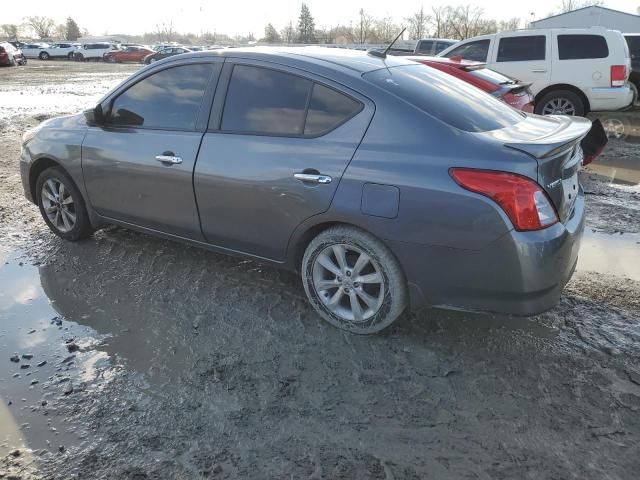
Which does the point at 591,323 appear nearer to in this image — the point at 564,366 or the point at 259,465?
the point at 564,366

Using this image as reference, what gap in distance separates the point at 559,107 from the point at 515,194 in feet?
29.5

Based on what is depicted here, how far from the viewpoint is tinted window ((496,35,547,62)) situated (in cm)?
1057

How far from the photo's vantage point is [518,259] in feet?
8.79

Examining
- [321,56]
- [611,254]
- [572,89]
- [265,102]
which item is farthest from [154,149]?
[572,89]

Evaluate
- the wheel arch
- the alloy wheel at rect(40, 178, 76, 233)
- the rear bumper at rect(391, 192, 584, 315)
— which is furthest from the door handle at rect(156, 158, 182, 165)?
the wheel arch

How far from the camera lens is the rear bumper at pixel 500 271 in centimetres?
269

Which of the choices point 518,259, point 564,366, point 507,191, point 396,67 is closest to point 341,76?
point 396,67

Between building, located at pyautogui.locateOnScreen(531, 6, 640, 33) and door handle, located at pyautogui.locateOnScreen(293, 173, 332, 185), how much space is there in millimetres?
45993

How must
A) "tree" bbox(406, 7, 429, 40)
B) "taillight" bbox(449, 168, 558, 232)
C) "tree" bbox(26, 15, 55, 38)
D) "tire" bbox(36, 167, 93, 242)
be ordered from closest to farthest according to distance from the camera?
1. "taillight" bbox(449, 168, 558, 232)
2. "tire" bbox(36, 167, 93, 242)
3. "tree" bbox(406, 7, 429, 40)
4. "tree" bbox(26, 15, 55, 38)

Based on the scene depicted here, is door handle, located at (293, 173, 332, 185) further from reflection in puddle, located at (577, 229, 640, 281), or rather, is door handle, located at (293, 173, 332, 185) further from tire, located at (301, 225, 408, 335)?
reflection in puddle, located at (577, 229, 640, 281)

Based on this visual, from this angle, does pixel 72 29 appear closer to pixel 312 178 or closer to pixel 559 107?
pixel 559 107

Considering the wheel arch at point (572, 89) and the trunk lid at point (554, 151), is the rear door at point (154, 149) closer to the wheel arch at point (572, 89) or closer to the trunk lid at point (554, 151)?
the trunk lid at point (554, 151)

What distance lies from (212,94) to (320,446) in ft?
7.96

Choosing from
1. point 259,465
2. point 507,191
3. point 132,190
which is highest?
point 507,191
